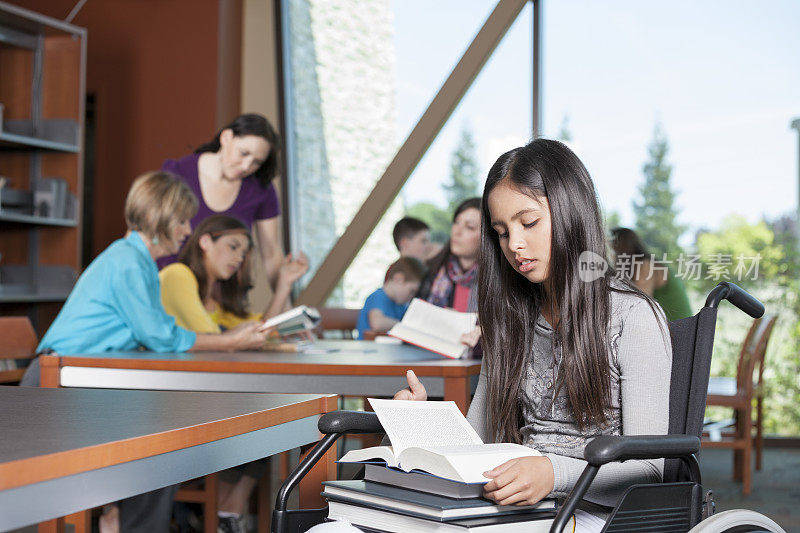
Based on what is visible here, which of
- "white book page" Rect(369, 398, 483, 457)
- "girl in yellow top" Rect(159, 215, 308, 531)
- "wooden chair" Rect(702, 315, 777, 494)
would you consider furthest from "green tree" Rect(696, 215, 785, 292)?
"white book page" Rect(369, 398, 483, 457)

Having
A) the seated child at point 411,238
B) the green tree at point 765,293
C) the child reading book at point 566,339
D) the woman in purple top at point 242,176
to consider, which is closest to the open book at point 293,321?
the woman in purple top at point 242,176

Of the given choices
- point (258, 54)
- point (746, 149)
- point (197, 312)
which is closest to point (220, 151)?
point (197, 312)

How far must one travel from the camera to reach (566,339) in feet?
4.32

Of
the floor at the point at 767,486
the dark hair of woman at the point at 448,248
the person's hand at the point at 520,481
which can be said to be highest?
the dark hair of woman at the point at 448,248

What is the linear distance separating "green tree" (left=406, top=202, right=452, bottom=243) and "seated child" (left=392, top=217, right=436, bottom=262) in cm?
70

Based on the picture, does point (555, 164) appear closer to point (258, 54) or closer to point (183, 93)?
point (183, 93)

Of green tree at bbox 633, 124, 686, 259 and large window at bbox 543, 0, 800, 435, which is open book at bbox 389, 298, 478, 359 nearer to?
large window at bbox 543, 0, 800, 435

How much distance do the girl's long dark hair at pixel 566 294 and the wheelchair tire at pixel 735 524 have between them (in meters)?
0.25

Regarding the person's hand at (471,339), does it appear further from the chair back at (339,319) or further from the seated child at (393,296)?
the chair back at (339,319)

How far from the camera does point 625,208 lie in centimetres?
487

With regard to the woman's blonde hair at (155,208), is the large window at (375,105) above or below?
above

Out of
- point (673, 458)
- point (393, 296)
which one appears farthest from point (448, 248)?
point (673, 458)

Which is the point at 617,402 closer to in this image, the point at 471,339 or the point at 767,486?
the point at 471,339

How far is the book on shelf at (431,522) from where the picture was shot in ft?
3.31
